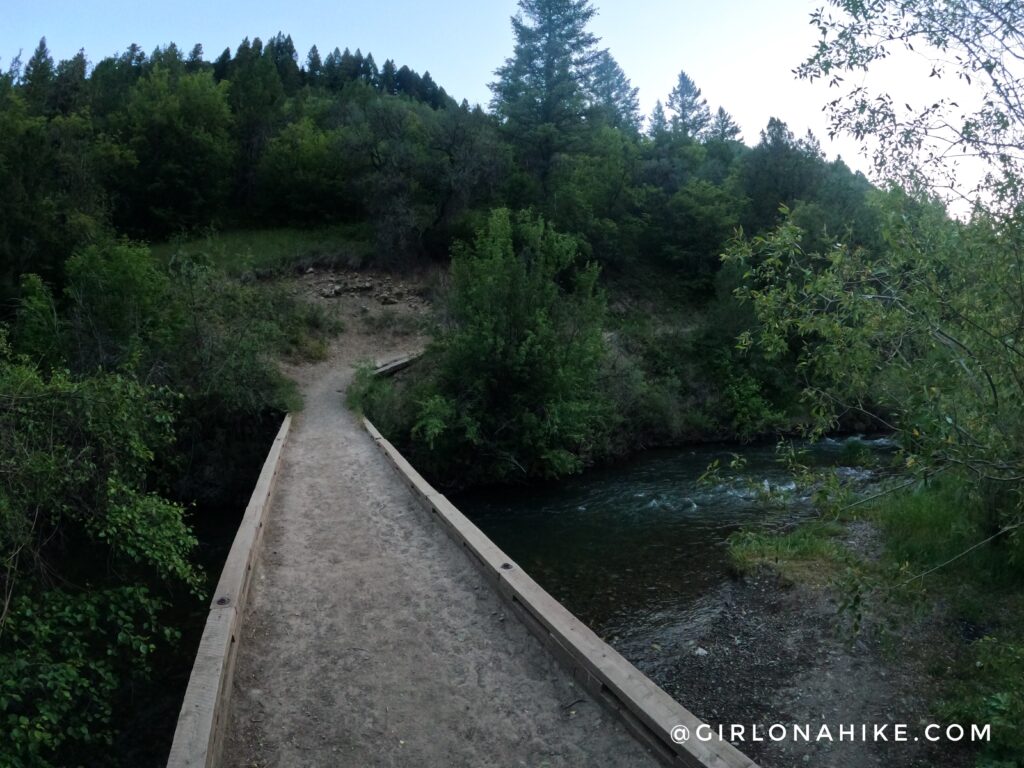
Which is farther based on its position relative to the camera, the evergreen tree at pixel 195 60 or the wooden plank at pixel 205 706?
the evergreen tree at pixel 195 60

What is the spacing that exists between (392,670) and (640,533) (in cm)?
785

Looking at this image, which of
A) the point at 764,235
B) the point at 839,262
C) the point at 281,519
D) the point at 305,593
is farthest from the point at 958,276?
the point at 281,519

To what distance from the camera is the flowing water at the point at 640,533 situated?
898 cm

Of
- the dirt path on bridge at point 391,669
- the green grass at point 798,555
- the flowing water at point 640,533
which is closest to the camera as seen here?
the dirt path on bridge at point 391,669

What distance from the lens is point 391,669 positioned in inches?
206

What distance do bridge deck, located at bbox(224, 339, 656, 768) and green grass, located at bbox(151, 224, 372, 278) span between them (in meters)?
23.0

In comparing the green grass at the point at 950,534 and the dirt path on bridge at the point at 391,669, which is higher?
the dirt path on bridge at the point at 391,669

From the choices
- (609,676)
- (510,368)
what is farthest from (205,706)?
(510,368)

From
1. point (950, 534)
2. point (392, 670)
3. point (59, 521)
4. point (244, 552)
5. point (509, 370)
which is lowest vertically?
point (950, 534)

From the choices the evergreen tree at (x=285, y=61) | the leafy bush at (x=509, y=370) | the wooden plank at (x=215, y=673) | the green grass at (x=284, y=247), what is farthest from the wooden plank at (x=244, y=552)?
the evergreen tree at (x=285, y=61)

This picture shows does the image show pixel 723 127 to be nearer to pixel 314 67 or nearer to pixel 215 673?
pixel 314 67

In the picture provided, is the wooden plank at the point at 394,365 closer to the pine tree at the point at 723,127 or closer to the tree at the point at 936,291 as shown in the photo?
the tree at the point at 936,291

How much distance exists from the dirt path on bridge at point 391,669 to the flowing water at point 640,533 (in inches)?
107

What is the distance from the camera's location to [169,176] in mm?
33500
